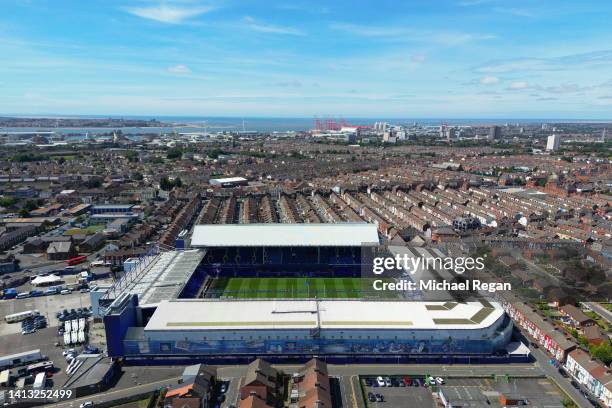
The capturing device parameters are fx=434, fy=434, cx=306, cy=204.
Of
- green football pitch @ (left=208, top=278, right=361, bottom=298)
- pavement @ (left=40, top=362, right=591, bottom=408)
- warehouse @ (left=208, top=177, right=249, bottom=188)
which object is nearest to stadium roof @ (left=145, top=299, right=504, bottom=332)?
pavement @ (left=40, top=362, right=591, bottom=408)

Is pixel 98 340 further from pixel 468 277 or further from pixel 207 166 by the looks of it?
pixel 207 166

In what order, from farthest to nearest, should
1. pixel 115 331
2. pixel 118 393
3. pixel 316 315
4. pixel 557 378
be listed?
1. pixel 316 315
2. pixel 115 331
3. pixel 557 378
4. pixel 118 393

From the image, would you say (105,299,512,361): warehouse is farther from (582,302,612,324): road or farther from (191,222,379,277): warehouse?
(191,222,379,277): warehouse

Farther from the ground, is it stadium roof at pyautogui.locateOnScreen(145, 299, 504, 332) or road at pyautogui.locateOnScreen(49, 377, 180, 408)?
stadium roof at pyautogui.locateOnScreen(145, 299, 504, 332)

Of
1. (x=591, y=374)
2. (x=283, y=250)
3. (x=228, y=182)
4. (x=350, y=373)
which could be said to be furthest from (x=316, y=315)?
(x=228, y=182)

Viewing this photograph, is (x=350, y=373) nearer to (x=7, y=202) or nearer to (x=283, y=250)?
(x=283, y=250)

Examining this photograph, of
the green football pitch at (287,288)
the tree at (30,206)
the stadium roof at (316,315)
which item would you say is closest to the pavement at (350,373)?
the stadium roof at (316,315)

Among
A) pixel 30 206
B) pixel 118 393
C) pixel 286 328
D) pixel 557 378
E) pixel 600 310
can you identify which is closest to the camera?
pixel 118 393

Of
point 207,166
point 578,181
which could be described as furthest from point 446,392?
point 207,166
